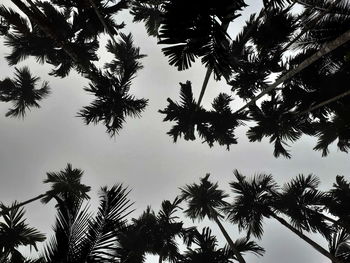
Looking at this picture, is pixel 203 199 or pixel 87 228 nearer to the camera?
pixel 87 228

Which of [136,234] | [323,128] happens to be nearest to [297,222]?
[323,128]

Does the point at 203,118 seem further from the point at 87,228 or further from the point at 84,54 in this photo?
the point at 87,228

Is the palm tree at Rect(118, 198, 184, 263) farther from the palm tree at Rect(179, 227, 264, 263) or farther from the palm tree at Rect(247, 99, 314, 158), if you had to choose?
the palm tree at Rect(247, 99, 314, 158)

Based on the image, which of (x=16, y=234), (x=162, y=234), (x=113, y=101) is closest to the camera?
(x=16, y=234)

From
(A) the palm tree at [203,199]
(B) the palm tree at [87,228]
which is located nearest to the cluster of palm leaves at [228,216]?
(A) the palm tree at [203,199]

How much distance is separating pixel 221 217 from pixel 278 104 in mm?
5129

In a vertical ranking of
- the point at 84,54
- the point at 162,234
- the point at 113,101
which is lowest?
the point at 162,234

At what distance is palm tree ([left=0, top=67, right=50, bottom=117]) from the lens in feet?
45.4

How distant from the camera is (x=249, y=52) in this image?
11695mm

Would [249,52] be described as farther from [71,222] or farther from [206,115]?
[71,222]

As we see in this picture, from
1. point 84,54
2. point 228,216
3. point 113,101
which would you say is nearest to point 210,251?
point 228,216

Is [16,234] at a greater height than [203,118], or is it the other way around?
[203,118]

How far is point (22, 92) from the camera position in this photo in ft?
46.5

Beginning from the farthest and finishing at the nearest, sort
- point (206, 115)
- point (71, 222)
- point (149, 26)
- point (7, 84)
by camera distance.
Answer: point (149, 26), point (7, 84), point (206, 115), point (71, 222)
